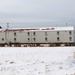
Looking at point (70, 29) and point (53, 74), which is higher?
point (70, 29)

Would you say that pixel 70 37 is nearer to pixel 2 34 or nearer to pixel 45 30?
pixel 45 30

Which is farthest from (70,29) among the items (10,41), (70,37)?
(10,41)

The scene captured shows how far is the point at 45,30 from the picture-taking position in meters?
74.8

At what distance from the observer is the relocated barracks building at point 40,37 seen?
7388cm

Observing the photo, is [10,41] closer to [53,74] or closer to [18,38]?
[18,38]

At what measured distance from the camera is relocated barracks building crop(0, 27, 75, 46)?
242ft

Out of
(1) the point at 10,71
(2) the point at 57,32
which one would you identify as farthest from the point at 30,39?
(1) the point at 10,71

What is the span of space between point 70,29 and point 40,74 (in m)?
63.4

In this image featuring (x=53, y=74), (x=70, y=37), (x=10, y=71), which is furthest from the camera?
(x=70, y=37)

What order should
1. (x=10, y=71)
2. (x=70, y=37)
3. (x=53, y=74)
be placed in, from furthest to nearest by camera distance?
(x=70, y=37) < (x=10, y=71) < (x=53, y=74)

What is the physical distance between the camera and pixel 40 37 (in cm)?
7431

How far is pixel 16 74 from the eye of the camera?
13.1m

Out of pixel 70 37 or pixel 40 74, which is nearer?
pixel 40 74

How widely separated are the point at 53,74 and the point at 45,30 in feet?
204
